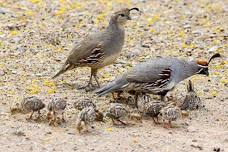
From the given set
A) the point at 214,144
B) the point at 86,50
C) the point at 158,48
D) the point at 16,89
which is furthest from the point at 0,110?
the point at 158,48

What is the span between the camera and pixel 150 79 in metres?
9.02

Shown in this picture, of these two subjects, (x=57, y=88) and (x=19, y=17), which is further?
(x=19, y=17)

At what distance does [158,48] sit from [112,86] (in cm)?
252

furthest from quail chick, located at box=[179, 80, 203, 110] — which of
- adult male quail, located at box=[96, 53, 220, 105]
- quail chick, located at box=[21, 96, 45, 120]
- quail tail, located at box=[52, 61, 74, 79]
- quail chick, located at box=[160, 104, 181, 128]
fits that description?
quail chick, located at box=[21, 96, 45, 120]

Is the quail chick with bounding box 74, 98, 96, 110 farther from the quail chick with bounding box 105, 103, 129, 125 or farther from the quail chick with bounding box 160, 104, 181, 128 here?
the quail chick with bounding box 160, 104, 181, 128

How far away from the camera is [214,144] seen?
8.00 metres

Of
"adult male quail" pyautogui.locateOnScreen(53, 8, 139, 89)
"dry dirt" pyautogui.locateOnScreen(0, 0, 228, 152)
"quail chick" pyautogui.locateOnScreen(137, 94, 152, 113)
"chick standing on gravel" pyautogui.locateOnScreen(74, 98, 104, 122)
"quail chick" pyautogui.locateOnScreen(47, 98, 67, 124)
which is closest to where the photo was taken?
"dry dirt" pyautogui.locateOnScreen(0, 0, 228, 152)

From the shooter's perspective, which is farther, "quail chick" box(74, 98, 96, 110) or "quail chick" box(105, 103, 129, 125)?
"quail chick" box(74, 98, 96, 110)

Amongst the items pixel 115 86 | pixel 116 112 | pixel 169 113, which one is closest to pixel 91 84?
pixel 115 86

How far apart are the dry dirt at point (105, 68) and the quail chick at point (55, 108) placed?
113 millimetres

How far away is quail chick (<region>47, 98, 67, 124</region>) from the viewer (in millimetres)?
8216

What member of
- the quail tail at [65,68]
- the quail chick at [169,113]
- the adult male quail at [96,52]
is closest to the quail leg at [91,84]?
the adult male quail at [96,52]

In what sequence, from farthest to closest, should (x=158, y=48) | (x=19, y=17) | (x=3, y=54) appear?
(x=19, y=17) → (x=158, y=48) → (x=3, y=54)

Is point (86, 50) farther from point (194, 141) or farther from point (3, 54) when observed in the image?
point (194, 141)
